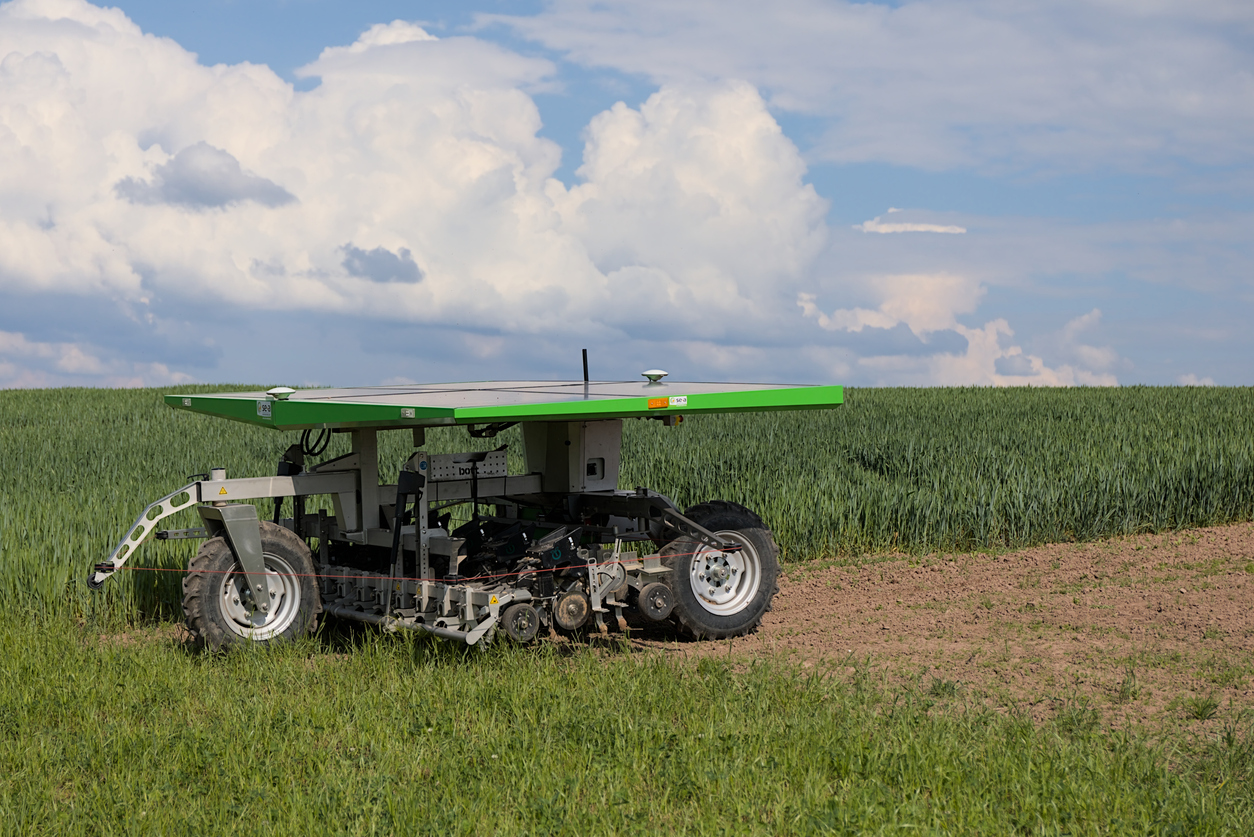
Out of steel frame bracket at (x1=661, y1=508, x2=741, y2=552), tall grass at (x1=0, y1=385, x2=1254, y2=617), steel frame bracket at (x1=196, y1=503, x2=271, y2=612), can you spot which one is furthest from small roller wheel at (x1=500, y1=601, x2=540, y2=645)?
tall grass at (x1=0, y1=385, x2=1254, y2=617)

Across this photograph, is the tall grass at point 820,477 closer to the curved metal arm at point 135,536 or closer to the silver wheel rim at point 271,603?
the curved metal arm at point 135,536

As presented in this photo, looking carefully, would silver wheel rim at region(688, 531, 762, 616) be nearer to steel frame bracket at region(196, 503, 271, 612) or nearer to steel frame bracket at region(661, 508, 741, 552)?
steel frame bracket at region(661, 508, 741, 552)

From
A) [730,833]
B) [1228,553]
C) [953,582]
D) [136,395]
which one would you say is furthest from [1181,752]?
[136,395]

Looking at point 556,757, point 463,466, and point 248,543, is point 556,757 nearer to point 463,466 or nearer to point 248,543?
point 248,543

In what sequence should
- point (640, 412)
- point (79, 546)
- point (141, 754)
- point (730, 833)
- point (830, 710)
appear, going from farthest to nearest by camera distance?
point (79, 546), point (640, 412), point (830, 710), point (141, 754), point (730, 833)

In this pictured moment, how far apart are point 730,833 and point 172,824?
2455 millimetres

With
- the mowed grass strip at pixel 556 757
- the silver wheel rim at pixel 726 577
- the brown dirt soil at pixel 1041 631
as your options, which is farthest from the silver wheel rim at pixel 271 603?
the silver wheel rim at pixel 726 577

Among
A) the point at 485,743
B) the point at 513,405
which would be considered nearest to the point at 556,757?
the point at 485,743

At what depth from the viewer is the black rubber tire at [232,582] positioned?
7.06m

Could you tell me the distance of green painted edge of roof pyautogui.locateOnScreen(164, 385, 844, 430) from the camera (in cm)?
654

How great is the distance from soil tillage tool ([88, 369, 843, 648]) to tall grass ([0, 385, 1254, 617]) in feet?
6.85

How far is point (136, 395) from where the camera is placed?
117 feet

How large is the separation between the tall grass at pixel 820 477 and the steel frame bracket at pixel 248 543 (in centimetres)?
220

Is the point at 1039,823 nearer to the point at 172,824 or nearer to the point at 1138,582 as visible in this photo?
the point at 172,824
